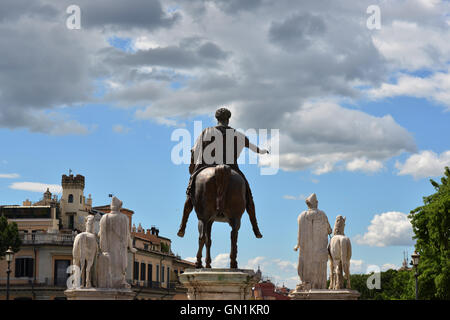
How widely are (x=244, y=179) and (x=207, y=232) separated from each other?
1.43 meters

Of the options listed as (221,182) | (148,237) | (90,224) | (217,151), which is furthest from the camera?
(148,237)

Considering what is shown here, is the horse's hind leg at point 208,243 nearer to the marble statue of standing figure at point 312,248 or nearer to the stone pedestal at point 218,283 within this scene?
the stone pedestal at point 218,283

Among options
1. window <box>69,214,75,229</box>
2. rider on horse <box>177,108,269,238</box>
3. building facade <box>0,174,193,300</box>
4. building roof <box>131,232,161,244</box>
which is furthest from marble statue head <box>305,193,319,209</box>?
building roof <box>131,232,161,244</box>

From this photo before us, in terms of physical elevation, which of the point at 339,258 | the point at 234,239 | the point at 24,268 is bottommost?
the point at 339,258

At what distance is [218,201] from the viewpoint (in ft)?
58.4

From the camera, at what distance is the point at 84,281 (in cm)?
2244

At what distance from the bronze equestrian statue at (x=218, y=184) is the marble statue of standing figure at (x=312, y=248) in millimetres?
3731

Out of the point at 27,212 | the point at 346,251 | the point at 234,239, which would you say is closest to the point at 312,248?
the point at 346,251

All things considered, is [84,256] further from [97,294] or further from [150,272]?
[150,272]

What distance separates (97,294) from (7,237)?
57.2 m

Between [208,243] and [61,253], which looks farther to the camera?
[61,253]

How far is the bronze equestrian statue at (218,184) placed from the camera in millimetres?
17844
